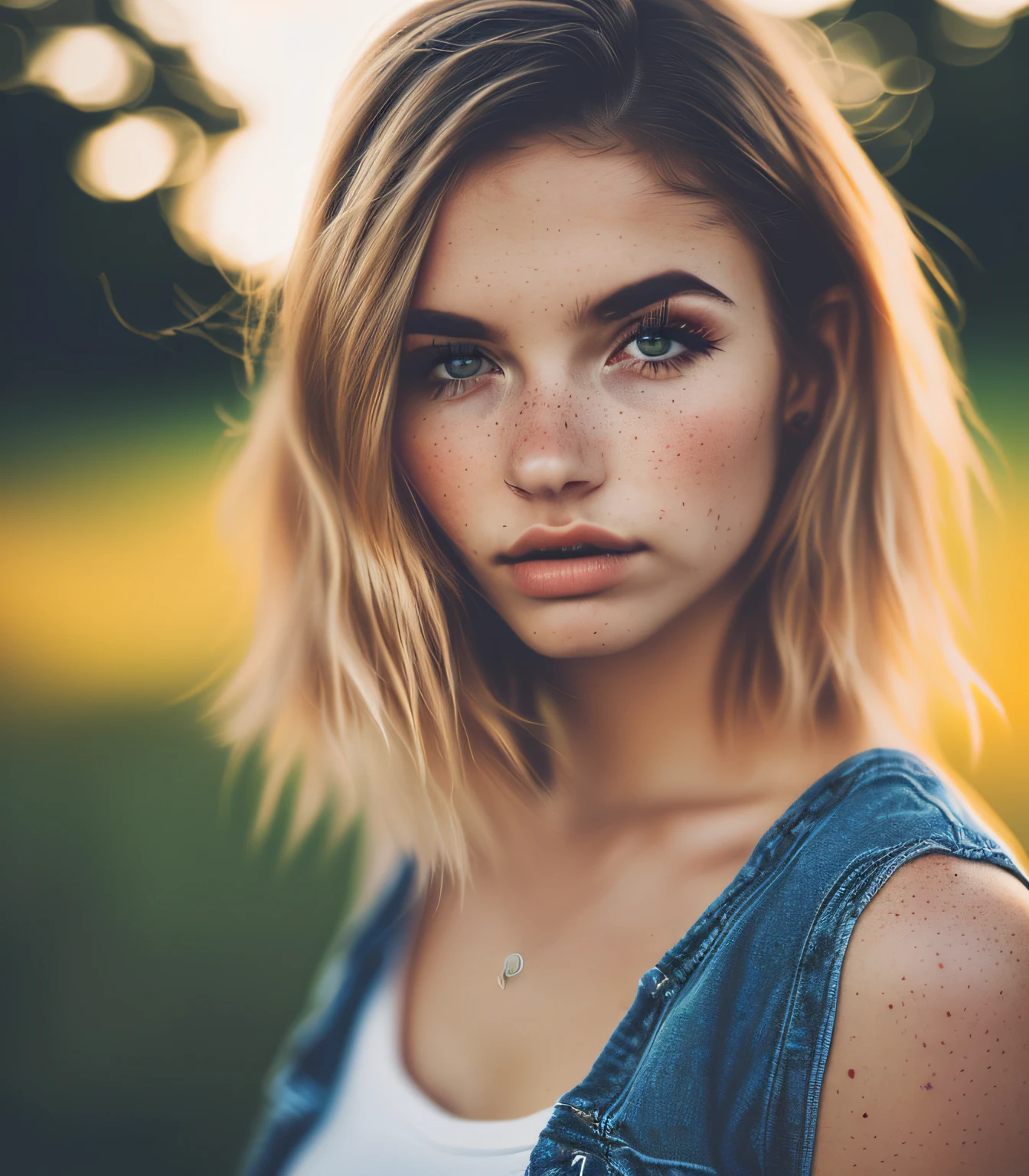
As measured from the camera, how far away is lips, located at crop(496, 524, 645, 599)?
75 cm

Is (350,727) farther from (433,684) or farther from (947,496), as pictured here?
(947,496)

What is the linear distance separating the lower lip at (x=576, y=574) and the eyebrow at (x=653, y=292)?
0.19 m

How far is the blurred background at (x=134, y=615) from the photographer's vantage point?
1.05m

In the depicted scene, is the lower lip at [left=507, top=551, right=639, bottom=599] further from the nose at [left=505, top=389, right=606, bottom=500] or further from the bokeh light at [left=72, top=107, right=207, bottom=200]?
the bokeh light at [left=72, top=107, right=207, bottom=200]

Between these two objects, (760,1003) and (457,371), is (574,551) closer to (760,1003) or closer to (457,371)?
(457,371)

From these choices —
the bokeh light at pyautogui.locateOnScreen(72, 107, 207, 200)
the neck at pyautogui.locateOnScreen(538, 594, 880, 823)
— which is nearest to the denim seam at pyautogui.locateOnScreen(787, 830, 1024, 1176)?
the neck at pyautogui.locateOnScreen(538, 594, 880, 823)

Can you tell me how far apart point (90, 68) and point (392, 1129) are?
119cm

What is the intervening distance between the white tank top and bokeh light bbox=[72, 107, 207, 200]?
3.02ft

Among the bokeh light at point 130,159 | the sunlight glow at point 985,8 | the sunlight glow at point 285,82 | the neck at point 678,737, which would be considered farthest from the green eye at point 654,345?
the bokeh light at point 130,159

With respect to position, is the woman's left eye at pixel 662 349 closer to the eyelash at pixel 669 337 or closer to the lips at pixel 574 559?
the eyelash at pixel 669 337

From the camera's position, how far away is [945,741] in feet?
3.17

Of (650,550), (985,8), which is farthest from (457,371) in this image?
(985,8)

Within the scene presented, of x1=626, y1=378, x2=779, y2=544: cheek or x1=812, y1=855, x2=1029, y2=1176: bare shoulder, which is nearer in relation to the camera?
x1=812, y1=855, x2=1029, y2=1176: bare shoulder

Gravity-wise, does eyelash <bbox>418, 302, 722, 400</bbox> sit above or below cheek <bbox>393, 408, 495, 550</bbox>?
above
